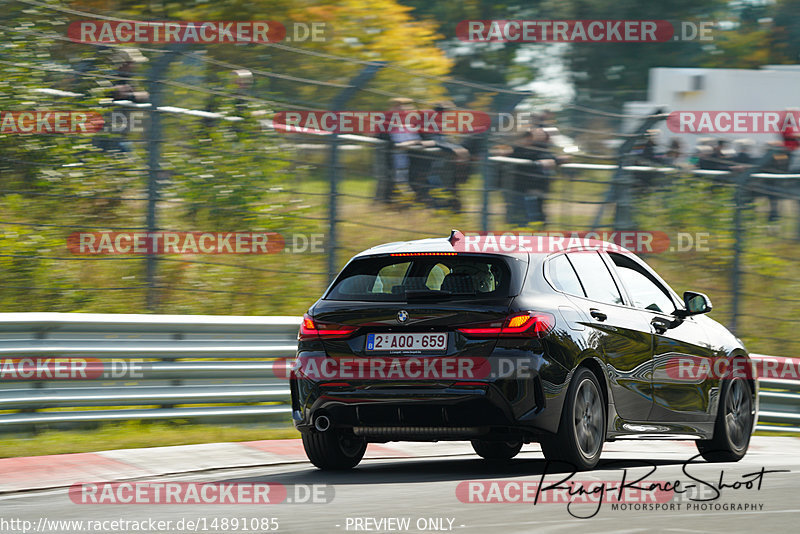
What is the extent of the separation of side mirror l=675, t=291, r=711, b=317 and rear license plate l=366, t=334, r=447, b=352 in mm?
2482

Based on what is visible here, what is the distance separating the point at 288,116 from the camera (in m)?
13.7

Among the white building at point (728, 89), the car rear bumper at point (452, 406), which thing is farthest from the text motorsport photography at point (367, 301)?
the white building at point (728, 89)

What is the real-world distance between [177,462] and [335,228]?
4161 mm

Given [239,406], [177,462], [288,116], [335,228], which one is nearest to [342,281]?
[177,462]

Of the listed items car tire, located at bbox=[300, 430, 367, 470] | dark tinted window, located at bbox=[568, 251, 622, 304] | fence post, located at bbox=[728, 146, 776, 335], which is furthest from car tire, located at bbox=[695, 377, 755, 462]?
fence post, located at bbox=[728, 146, 776, 335]

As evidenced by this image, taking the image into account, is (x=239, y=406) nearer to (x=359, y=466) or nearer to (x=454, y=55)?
(x=359, y=466)

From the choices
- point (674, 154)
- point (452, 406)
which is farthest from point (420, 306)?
point (674, 154)

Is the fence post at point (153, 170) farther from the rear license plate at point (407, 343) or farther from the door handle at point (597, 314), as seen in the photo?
the door handle at point (597, 314)

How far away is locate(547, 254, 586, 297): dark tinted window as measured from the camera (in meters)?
8.53

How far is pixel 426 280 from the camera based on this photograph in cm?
855

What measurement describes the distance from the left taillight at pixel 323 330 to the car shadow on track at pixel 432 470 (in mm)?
913

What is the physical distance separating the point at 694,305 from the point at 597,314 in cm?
139

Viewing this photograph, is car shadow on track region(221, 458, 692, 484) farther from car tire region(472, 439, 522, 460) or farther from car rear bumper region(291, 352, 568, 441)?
car rear bumper region(291, 352, 568, 441)

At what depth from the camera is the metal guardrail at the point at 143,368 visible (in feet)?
32.9
